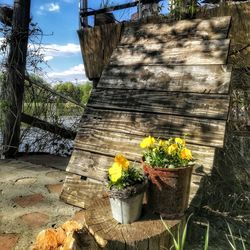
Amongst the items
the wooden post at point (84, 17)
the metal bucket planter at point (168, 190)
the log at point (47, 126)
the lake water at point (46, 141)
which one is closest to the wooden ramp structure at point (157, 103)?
the metal bucket planter at point (168, 190)

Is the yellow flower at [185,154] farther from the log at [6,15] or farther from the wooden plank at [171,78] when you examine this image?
the log at [6,15]

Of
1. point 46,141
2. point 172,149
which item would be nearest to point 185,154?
point 172,149

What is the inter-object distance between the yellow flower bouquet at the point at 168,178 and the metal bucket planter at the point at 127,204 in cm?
10

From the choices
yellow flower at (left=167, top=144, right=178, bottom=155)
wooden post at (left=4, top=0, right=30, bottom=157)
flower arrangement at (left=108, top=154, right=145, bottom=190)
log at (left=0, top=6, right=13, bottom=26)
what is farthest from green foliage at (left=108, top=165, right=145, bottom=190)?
log at (left=0, top=6, right=13, bottom=26)

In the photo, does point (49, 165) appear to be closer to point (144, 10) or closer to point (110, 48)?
point (110, 48)

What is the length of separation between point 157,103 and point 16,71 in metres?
2.65

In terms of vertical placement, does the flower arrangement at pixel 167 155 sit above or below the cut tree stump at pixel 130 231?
above

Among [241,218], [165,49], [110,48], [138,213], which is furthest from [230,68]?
[110,48]

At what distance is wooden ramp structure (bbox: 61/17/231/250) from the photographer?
2.54 m

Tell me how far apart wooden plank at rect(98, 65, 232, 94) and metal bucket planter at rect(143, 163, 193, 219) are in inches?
35.0

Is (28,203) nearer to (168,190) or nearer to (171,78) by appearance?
(168,190)

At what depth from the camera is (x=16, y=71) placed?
15.7ft

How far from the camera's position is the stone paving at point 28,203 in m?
2.49

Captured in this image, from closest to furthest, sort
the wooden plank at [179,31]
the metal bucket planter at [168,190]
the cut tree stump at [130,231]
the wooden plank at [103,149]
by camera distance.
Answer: the cut tree stump at [130,231], the metal bucket planter at [168,190], the wooden plank at [103,149], the wooden plank at [179,31]
